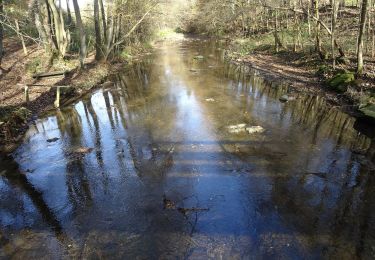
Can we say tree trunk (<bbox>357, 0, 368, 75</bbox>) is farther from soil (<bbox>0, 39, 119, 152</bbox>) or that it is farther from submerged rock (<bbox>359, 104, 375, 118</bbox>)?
soil (<bbox>0, 39, 119, 152</bbox>)

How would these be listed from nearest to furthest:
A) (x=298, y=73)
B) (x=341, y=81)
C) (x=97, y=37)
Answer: (x=341, y=81)
(x=298, y=73)
(x=97, y=37)

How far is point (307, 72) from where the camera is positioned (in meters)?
Result: 19.9

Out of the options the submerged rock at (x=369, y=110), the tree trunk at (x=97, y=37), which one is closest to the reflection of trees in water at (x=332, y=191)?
the submerged rock at (x=369, y=110)

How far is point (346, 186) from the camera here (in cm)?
862

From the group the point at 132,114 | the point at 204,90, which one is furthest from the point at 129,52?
the point at 132,114

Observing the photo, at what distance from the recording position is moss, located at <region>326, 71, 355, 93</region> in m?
15.3

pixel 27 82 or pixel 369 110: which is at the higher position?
pixel 27 82

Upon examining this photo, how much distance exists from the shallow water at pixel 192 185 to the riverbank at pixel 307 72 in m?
1.04

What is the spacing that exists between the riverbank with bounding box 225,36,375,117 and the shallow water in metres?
1.04

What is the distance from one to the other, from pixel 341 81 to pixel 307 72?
14.1ft

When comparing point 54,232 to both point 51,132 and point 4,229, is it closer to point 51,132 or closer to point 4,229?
point 4,229

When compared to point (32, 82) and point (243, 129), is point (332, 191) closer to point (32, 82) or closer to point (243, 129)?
point (243, 129)

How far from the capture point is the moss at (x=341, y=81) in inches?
604

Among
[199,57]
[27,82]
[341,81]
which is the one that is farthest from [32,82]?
[341,81]
